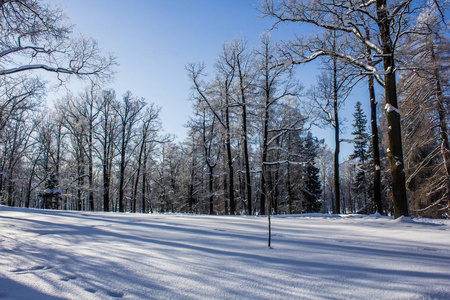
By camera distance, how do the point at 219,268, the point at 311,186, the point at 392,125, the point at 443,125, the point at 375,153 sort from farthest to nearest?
the point at 311,186 < the point at 443,125 < the point at 375,153 < the point at 392,125 < the point at 219,268

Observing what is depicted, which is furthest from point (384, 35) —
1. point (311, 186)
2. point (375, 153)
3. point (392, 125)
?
point (311, 186)

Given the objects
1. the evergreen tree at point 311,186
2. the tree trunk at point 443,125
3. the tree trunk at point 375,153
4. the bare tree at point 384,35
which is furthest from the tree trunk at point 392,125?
the evergreen tree at point 311,186

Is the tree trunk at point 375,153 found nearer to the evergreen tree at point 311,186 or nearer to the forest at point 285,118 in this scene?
the forest at point 285,118

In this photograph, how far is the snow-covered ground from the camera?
2.13 meters

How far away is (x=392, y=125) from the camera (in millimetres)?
7375

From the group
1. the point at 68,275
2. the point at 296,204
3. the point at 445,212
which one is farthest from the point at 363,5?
the point at 296,204

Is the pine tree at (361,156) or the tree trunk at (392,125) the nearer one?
the tree trunk at (392,125)

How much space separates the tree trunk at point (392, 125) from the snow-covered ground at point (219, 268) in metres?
3.00

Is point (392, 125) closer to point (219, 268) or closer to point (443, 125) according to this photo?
point (219, 268)

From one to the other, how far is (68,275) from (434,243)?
5455mm

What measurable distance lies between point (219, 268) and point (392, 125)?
23.9 ft

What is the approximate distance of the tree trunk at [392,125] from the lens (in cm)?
709

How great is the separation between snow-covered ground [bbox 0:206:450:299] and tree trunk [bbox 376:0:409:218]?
3.00m

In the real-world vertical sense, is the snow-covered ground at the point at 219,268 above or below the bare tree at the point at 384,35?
below
